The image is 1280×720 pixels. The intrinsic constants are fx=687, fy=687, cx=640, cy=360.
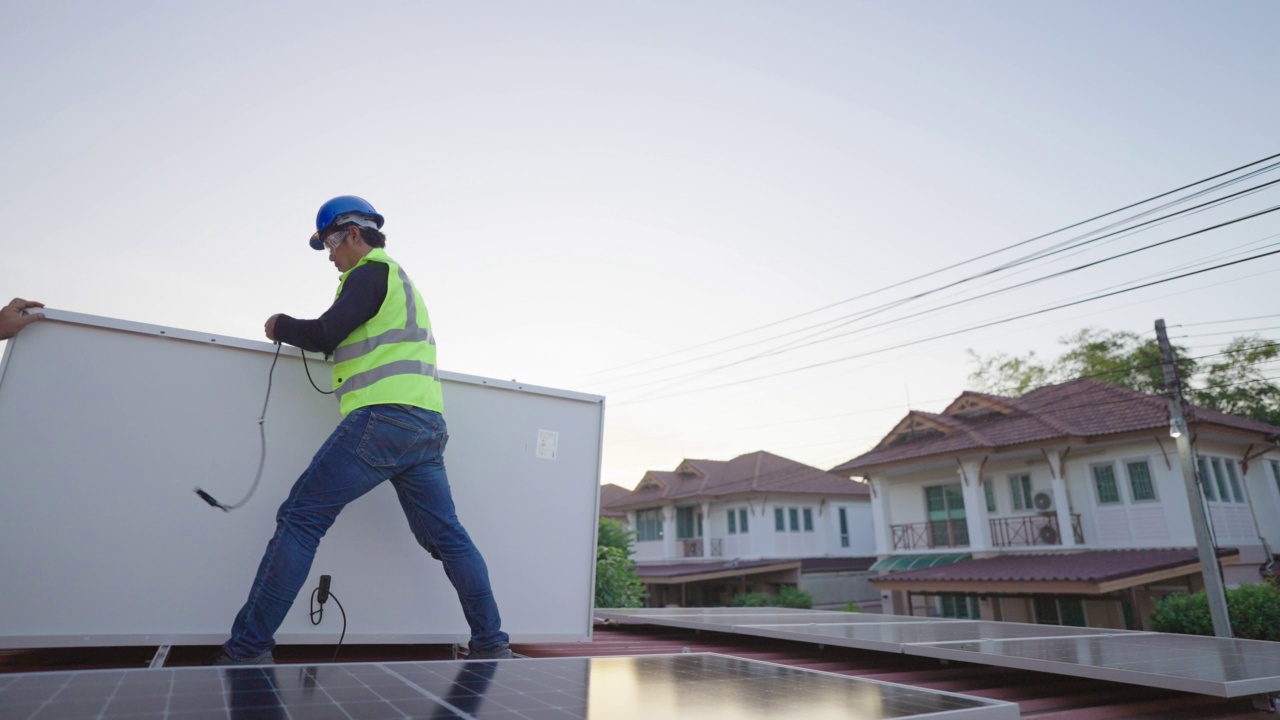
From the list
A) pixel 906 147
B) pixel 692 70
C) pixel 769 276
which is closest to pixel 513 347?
pixel 769 276

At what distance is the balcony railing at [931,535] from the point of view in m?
22.3

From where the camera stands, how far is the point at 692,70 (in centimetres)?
1127

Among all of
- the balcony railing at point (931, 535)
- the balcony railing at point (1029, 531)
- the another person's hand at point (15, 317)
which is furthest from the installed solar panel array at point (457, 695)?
the balcony railing at point (931, 535)

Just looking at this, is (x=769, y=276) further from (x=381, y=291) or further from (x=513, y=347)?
(x=381, y=291)

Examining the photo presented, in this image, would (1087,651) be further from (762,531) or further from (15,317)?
(762,531)

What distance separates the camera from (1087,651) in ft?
9.09

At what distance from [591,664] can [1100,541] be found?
69.1ft

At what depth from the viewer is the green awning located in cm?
2148

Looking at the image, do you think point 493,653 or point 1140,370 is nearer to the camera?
point 493,653

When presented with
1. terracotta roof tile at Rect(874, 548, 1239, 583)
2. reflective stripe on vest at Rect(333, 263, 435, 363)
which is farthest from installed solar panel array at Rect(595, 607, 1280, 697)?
terracotta roof tile at Rect(874, 548, 1239, 583)

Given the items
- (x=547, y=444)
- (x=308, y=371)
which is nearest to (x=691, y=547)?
(x=547, y=444)

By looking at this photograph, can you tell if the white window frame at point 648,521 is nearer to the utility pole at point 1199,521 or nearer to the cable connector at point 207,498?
the utility pole at point 1199,521

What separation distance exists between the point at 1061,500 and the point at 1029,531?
1.57 m

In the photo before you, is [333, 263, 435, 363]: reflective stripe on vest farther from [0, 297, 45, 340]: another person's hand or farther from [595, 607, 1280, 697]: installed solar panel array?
[595, 607, 1280, 697]: installed solar panel array
